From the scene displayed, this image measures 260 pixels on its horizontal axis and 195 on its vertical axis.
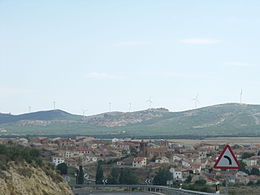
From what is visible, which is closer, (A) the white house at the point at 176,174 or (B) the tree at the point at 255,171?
(A) the white house at the point at 176,174

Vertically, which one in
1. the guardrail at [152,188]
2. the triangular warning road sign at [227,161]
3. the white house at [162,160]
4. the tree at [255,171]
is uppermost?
the white house at [162,160]

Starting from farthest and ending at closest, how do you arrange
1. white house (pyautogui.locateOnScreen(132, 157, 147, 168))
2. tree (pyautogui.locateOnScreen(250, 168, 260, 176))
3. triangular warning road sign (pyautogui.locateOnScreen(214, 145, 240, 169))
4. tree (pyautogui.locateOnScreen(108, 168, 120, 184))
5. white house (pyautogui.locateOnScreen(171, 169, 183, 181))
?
white house (pyautogui.locateOnScreen(132, 157, 147, 168)) → tree (pyautogui.locateOnScreen(250, 168, 260, 176)) → white house (pyautogui.locateOnScreen(171, 169, 183, 181)) → tree (pyautogui.locateOnScreen(108, 168, 120, 184)) → triangular warning road sign (pyautogui.locateOnScreen(214, 145, 240, 169))

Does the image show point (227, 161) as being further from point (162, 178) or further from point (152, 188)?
point (162, 178)

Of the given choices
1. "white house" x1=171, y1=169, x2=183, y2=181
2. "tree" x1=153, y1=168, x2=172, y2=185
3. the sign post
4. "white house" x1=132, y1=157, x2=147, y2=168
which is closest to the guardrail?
"tree" x1=153, y1=168, x2=172, y2=185

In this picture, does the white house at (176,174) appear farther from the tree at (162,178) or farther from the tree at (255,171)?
the tree at (255,171)

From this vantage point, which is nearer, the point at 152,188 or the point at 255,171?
the point at 152,188

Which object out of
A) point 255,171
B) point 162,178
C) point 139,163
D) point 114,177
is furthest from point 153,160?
point 162,178

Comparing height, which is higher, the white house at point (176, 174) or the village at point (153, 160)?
the village at point (153, 160)

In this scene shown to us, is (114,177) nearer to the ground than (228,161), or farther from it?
nearer to the ground

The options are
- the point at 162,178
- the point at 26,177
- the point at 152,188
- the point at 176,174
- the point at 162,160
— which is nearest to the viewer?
the point at 26,177

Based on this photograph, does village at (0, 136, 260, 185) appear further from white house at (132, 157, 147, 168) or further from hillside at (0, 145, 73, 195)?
hillside at (0, 145, 73, 195)

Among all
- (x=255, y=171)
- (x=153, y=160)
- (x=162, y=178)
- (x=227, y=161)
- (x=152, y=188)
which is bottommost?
(x=152, y=188)

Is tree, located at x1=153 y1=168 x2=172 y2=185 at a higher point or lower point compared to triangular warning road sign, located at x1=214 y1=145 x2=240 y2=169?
lower

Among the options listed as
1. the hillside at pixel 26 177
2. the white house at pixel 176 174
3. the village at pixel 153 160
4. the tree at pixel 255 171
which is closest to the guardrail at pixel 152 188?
the hillside at pixel 26 177
